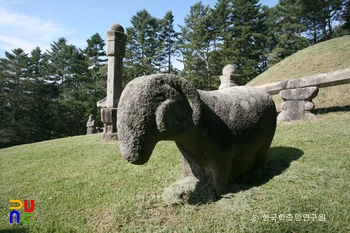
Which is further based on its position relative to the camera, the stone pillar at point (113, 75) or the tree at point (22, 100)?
the tree at point (22, 100)

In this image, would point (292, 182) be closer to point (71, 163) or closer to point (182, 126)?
point (182, 126)

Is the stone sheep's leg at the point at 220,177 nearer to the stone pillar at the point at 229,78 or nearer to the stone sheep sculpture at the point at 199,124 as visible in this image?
the stone sheep sculpture at the point at 199,124

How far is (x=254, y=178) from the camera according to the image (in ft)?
9.62

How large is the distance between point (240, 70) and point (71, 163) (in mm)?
23056

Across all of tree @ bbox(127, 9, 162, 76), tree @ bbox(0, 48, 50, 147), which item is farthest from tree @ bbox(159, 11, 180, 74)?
tree @ bbox(0, 48, 50, 147)

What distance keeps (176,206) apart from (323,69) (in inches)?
405

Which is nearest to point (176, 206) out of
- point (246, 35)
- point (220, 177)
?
point (220, 177)

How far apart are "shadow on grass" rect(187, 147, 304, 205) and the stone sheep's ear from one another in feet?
3.08

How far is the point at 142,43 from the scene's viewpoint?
95.2ft

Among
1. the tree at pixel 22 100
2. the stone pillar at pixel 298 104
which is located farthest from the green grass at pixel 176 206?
the tree at pixel 22 100

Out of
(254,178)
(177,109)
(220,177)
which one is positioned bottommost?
(254,178)

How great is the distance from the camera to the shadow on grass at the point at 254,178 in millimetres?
2535

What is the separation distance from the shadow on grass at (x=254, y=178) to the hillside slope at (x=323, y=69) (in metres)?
4.30

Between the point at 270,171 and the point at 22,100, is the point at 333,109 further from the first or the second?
the point at 22,100
